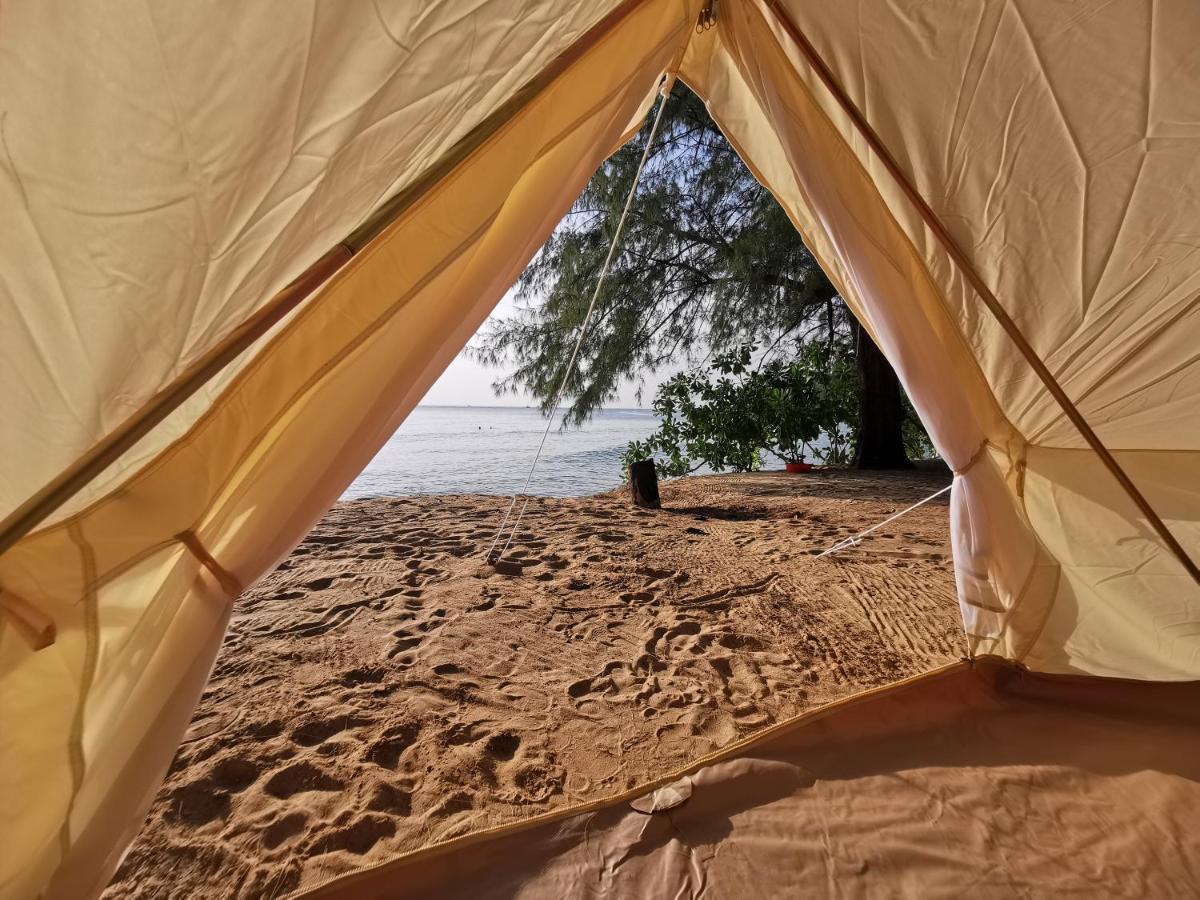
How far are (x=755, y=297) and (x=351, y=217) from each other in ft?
20.3

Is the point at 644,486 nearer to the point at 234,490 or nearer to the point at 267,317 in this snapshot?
the point at 234,490

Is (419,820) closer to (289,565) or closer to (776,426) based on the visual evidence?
(289,565)

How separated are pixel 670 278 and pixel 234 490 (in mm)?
6187

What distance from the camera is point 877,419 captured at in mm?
6582

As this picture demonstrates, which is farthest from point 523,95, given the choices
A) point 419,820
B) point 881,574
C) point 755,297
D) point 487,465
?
point 487,465

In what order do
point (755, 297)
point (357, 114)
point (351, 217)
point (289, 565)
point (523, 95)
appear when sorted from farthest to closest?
point (755, 297) → point (289, 565) → point (523, 95) → point (351, 217) → point (357, 114)

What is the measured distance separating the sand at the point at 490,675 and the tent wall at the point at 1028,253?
1.77 feet

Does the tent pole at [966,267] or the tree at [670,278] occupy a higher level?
the tree at [670,278]

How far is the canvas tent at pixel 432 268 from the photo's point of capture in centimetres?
77

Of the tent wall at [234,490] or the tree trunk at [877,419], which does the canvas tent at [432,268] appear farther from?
the tree trunk at [877,419]

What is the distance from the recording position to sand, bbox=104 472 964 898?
4.65ft

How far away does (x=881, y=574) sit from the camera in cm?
302

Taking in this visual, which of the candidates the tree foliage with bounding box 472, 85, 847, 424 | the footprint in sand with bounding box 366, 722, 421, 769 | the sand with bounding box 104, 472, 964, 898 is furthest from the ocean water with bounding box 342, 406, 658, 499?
the footprint in sand with bounding box 366, 722, 421, 769

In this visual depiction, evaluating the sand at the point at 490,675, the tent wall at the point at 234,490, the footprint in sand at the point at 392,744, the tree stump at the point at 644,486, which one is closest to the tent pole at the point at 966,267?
the tent wall at the point at 234,490
